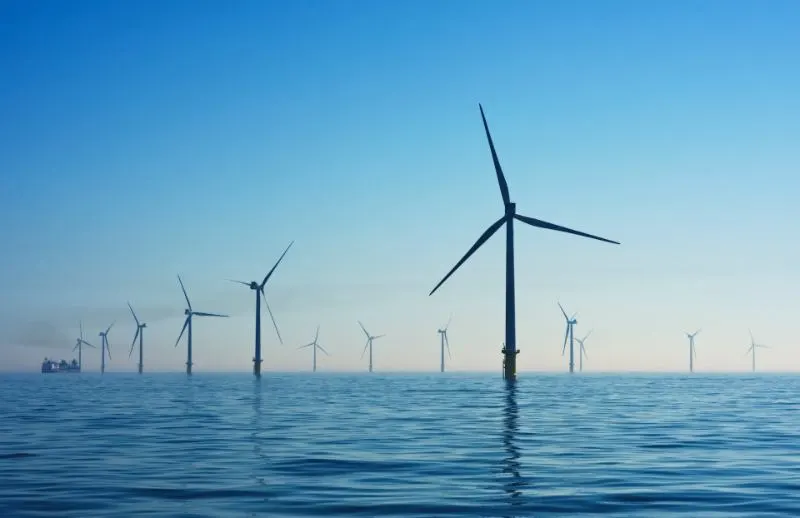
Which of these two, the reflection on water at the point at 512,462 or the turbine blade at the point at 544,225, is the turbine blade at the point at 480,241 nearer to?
the turbine blade at the point at 544,225

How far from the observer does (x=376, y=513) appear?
18219mm

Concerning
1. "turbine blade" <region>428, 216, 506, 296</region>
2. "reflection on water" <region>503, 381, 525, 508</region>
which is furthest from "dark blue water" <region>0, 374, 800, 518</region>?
"turbine blade" <region>428, 216, 506, 296</region>

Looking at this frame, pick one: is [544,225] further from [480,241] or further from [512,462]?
[512,462]

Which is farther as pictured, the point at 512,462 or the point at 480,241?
the point at 480,241

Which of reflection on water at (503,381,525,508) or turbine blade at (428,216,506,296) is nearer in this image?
reflection on water at (503,381,525,508)

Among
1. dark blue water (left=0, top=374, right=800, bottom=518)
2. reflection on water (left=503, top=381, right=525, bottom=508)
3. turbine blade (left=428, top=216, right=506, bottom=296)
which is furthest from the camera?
turbine blade (left=428, top=216, right=506, bottom=296)

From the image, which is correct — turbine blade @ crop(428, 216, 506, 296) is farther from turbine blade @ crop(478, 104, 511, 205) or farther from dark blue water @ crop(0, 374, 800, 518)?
dark blue water @ crop(0, 374, 800, 518)

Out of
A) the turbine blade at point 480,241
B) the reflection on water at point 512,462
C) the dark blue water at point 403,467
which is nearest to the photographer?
the dark blue water at point 403,467

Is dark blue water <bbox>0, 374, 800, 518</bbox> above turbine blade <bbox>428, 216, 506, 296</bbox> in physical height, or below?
below

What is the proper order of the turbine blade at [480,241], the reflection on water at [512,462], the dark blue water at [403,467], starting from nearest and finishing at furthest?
the dark blue water at [403,467], the reflection on water at [512,462], the turbine blade at [480,241]

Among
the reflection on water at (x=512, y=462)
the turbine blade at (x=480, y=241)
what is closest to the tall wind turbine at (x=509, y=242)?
the turbine blade at (x=480, y=241)

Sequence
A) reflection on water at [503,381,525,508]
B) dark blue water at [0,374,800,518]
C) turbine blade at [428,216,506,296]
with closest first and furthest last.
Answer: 1. dark blue water at [0,374,800,518]
2. reflection on water at [503,381,525,508]
3. turbine blade at [428,216,506,296]

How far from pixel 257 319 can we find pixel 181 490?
559 ft

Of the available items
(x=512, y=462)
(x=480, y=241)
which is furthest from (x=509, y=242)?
(x=512, y=462)
